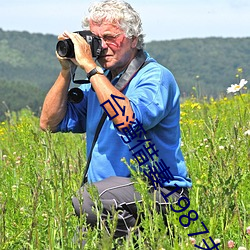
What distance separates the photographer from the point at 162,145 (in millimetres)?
3512

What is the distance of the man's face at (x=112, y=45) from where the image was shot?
3572 millimetres

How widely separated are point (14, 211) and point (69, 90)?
0.75 metres

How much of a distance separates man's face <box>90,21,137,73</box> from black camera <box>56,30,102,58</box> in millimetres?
54

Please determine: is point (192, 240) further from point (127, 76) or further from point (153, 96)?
point (127, 76)

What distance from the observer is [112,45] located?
3576 millimetres

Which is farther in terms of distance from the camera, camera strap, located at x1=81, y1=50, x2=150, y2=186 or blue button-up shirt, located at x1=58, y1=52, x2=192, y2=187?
camera strap, located at x1=81, y1=50, x2=150, y2=186

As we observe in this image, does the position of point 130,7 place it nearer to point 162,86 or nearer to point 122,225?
point 162,86

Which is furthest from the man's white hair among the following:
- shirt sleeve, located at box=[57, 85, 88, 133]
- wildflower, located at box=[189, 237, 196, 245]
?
wildflower, located at box=[189, 237, 196, 245]

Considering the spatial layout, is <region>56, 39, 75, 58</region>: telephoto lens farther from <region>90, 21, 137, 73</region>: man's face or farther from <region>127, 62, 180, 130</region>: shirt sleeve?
<region>127, 62, 180, 130</region>: shirt sleeve

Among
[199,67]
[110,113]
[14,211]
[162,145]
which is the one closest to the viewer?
[110,113]

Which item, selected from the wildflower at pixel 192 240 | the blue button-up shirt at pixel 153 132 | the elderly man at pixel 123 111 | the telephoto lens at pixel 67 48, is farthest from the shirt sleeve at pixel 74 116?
the wildflower at pixel 192 240

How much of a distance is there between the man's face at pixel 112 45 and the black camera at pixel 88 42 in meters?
0.05

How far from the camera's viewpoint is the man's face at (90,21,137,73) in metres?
3.57

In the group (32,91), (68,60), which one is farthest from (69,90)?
(32,91)
